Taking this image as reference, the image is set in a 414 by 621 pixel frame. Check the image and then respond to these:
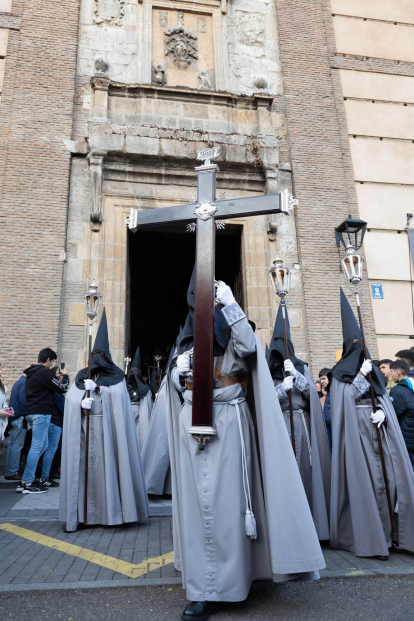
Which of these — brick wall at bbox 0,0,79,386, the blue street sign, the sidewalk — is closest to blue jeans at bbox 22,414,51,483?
the sidewalk

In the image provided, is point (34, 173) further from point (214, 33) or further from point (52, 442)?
point (214, 33)

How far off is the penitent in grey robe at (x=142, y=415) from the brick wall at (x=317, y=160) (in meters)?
3.75

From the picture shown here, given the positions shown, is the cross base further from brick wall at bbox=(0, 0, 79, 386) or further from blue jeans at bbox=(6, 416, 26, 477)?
brick wall at bbox=(0, 0, 79, 386)

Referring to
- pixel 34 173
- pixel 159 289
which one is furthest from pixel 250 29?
pixel 159 289

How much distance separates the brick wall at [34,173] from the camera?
30.4 feet

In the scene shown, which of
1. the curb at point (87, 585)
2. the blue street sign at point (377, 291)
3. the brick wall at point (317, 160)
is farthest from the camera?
the blue street sign at point (377, 291)

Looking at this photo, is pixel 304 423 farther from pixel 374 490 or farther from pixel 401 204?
pixel 401 204

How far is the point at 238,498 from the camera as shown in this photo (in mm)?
2994

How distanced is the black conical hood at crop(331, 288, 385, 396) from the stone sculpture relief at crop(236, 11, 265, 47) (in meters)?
10.1

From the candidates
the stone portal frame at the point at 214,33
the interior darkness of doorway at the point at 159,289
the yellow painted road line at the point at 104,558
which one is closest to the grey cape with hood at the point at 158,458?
the yellow painted road line at the point at 104,558

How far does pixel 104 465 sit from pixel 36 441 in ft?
7.03

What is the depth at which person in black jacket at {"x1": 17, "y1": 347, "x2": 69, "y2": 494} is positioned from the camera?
6773mm

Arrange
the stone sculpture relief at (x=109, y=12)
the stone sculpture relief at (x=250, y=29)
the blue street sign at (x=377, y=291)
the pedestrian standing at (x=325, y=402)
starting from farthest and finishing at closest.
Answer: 1. the stone sculpture relief at (x=250, y=29)
2. the stone sculpture relief at (x=109, y=12)
3. the blue street sign at (x=377, y=291)
4. the pedestrian standing at (x=325, y=402)

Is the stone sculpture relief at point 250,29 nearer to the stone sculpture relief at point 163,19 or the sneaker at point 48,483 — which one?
the stone sculpture relief at point 163,19
